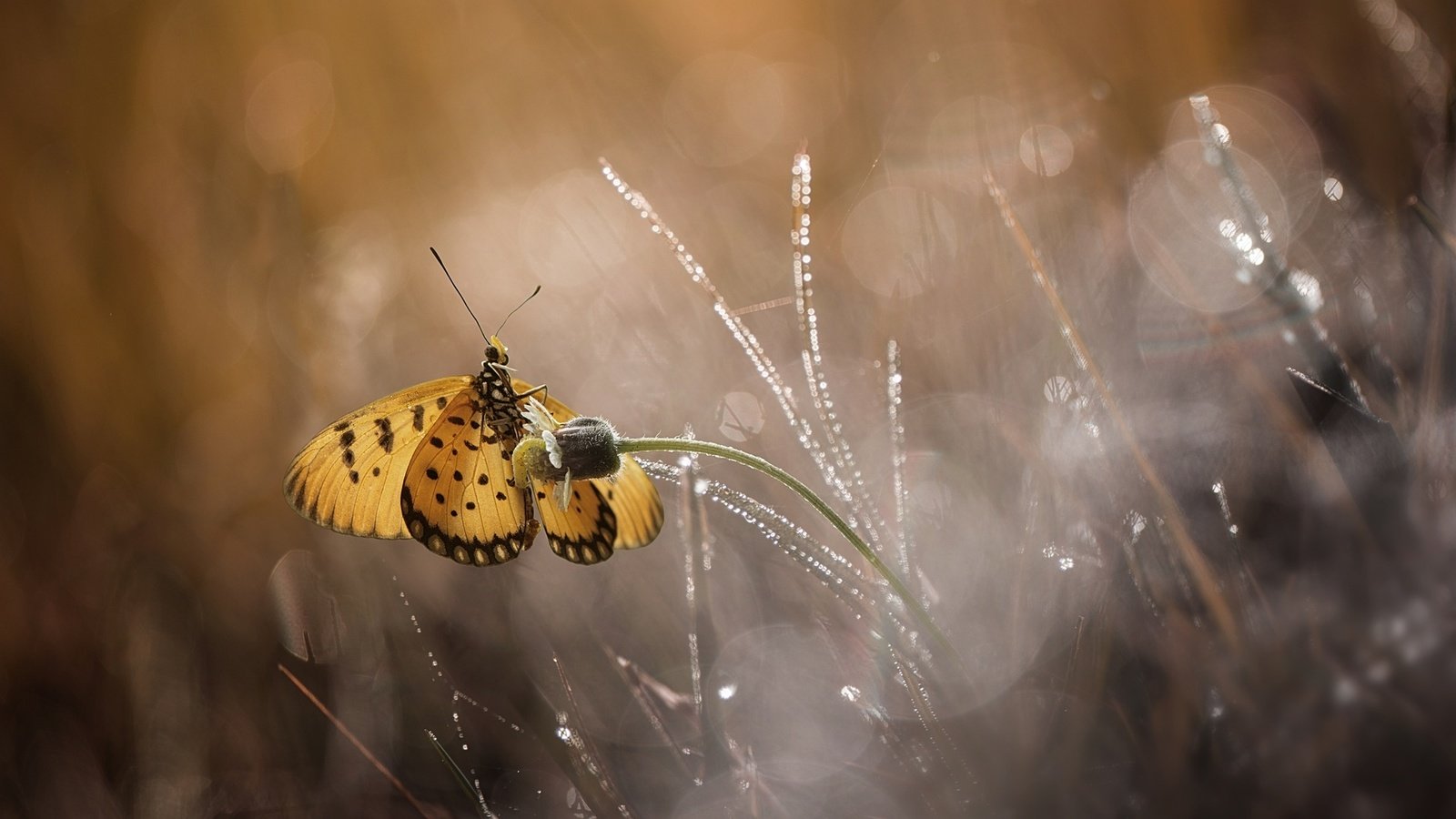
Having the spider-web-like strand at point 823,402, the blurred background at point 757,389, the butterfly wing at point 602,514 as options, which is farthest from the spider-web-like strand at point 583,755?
the spider-web-like strand at point 823,402

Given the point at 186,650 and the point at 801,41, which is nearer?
the point at 186,650

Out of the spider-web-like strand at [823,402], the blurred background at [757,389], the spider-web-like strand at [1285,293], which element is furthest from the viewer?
the spider-web-like strand at [823,402]

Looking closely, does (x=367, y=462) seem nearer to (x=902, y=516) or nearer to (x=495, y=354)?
(x=495, y=354)

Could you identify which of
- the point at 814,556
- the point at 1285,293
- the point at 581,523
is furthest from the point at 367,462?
the point at 1285,293

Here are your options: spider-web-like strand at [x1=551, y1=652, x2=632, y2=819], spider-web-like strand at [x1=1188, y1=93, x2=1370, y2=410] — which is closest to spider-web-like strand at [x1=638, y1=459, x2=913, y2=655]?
spider-web-like strand at [x1=551, y1=652, x2=632, y2=819]

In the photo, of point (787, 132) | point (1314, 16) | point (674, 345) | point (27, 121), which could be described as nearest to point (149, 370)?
point (27, 121)

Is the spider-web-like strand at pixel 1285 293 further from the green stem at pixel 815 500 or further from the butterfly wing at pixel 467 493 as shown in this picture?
the butterfly wing at pixel 467 493

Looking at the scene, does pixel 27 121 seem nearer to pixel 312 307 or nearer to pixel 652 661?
pixel 312 307
